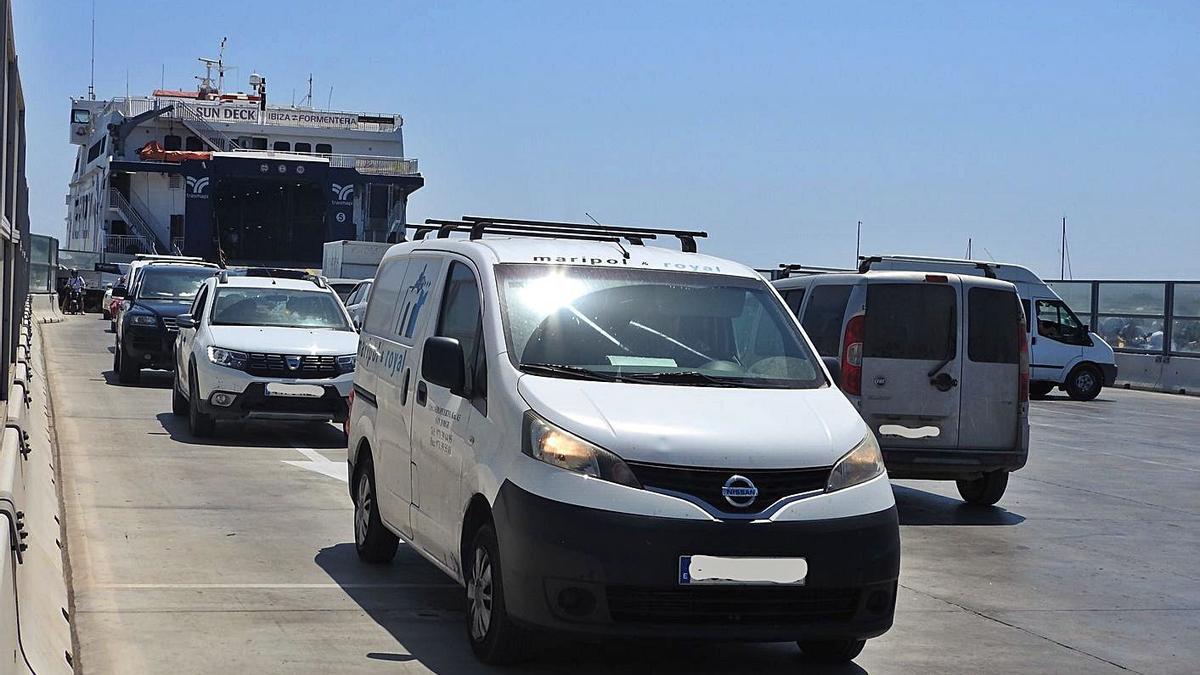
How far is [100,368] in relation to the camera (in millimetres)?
25219

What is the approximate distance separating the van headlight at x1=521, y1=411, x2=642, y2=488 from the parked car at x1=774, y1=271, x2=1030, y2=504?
20.0 ft

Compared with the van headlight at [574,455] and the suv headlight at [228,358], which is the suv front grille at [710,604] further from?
the suv headlight at [228,358]

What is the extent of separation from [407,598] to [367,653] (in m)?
1.19

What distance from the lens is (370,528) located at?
27.4ft

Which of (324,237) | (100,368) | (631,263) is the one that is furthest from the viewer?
(324,237)

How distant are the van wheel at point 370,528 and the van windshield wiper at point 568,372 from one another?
2.09 meters

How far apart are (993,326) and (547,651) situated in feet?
21.1

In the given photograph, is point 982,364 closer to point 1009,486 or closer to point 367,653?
point 1009,486

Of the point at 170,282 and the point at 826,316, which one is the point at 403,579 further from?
the point at 170,282

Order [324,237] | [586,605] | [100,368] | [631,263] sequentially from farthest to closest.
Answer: [324,237] < [100,368] < [631,263] < [586,605]

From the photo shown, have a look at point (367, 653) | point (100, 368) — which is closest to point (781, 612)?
point (367, 653)

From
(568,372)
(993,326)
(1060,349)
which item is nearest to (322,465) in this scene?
(993,326)

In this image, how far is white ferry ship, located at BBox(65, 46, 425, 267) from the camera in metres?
63.6

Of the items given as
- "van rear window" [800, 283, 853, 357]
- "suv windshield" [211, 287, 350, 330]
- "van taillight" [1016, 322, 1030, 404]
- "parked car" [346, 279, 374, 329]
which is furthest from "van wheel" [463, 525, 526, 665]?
"parked car" [346, 279, 374, 329]
